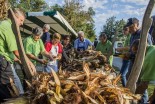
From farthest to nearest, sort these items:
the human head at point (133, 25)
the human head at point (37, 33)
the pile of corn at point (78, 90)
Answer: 1. the human head at point (37, 33)
2. the human head at point (133, 25)
3. the pile of corn at point (78, 90)

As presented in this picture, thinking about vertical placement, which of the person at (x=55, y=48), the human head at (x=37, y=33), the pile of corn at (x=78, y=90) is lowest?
the person at (x=55, y=48)

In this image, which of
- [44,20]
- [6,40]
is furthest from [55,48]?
[44,20]

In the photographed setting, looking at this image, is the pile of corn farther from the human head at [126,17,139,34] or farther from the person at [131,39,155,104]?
the human head at [126,17,139,34]

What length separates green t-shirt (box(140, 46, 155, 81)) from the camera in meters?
4.91

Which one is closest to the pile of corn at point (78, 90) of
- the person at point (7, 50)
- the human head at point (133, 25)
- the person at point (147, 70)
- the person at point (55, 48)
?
the person at point (147, 70)

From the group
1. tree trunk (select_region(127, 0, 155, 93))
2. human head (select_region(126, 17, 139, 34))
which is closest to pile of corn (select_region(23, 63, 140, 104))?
tree trunk (select_region(127, 0, 155, 93))

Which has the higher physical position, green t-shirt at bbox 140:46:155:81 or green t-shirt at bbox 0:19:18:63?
green t-shirt at bbox 0:19:18:63

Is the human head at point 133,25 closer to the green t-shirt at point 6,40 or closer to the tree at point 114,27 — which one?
the tree at point 114,27

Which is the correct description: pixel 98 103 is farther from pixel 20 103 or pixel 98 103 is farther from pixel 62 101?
pixel 20 103

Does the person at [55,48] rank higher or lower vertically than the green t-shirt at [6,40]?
lower

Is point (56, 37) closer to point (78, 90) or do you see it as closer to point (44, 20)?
point (78, 90)

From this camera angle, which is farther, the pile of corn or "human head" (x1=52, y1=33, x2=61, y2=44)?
"human head" (x1=52, y1=33, x2=61, y2=44)

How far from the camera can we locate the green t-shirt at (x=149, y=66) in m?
4.91

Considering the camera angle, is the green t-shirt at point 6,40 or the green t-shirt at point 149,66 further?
the green t-shirt at point 6,40
